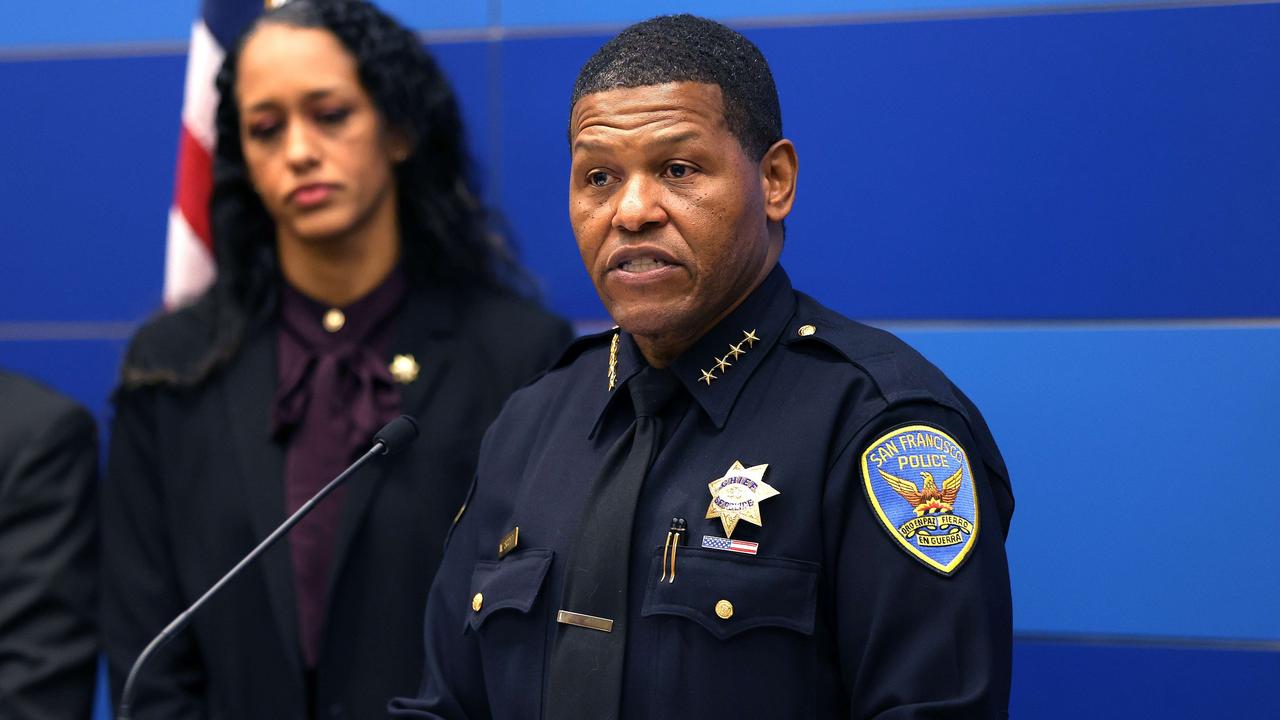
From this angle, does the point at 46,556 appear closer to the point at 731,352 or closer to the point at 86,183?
the point at 86,183

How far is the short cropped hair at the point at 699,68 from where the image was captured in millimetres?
1405

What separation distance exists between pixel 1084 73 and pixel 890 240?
428 mm

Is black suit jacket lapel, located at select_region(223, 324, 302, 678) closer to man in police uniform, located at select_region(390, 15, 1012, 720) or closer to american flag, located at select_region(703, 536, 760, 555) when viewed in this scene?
man in police uniform, located at select_region(390, 15, 1012, 720)

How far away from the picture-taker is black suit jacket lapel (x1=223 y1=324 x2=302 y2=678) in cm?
216

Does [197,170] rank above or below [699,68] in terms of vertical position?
above

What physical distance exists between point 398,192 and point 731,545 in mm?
1348

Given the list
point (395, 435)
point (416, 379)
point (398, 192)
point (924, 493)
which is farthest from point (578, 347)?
point (398, 192)

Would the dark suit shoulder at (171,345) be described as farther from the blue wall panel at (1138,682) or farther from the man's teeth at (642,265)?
the blue wall panel at (1138,682)

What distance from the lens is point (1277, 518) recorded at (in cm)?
221

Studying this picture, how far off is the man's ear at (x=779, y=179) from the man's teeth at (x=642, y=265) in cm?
15

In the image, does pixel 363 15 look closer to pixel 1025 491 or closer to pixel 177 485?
pixel 177 485

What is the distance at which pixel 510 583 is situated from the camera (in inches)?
57.4

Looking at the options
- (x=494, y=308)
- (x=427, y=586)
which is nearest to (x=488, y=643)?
(x=427, y=586)

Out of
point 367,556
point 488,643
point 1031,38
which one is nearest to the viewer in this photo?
point 488,643
